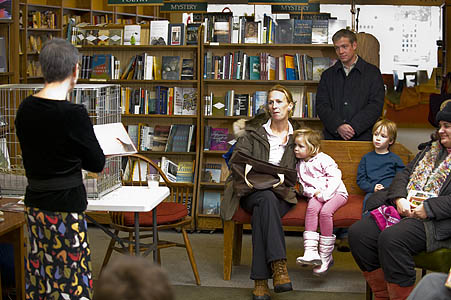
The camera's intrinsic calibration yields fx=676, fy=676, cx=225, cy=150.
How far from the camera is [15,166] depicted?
418 centimetres

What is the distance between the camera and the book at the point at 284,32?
6586 mm

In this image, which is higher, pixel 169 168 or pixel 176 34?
pixel 176 34

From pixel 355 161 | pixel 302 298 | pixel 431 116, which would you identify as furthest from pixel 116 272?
pixel 431 116

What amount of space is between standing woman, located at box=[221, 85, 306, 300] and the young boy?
56 cm

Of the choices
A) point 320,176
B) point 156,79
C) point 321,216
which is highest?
point 156,79

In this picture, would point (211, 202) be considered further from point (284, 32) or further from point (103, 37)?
point (103, 37)

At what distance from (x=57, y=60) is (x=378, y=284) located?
2.36 m

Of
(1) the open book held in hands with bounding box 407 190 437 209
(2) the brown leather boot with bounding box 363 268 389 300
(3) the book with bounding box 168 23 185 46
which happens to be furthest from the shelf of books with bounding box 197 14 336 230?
(2) the brown leather boot with bounding box 363 268 389 300

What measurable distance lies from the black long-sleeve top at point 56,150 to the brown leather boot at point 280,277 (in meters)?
1.88

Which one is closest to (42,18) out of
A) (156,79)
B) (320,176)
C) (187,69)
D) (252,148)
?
(156,79)

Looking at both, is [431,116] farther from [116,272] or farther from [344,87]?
[116,272]

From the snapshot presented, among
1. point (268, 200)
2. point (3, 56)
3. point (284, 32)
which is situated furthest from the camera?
point (284, 32)

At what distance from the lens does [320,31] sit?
6516 millimetres

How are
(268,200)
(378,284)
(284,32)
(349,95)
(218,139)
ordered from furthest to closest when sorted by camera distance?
1. (218,139)
2. (284,32)
3. (349,95)
4. (268,200)
5. (378,284)
